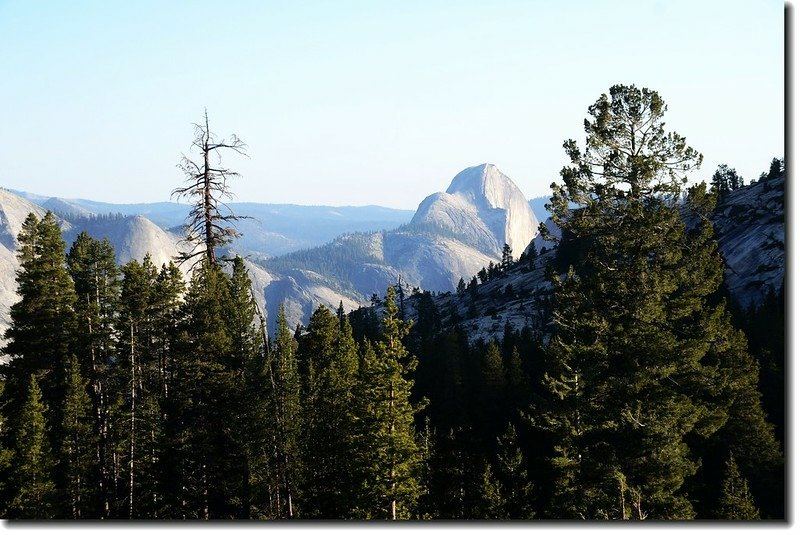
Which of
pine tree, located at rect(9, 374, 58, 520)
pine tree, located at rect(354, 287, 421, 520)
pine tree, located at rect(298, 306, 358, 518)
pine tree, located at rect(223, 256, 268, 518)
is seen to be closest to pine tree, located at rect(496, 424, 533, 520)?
pine tree, located at rect(298, 306, 358, 518)

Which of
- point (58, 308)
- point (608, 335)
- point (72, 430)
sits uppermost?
point (58, 308)

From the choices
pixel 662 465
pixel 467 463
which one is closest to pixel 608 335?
pixel 662 465

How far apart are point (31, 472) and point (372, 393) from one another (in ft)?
49.3

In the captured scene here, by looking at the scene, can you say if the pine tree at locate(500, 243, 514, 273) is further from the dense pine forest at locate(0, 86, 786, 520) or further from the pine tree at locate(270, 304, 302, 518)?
the pine tree at locate(270, 304, 302, 518)

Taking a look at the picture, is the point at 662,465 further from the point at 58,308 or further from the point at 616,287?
the point at 58,308

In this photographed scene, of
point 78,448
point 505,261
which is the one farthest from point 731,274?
point 78,448

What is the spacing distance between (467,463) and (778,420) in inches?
820

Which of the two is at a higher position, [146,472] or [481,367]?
[481,367]

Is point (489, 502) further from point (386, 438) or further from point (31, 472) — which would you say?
point (31, 472)

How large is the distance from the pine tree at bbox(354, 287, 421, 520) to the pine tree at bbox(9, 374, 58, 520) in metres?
13.8

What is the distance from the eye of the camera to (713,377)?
24.0 metres

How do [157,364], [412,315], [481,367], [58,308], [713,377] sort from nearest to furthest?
[713,377] → [58,308] → [157,364] → [481,367] → [412,315]

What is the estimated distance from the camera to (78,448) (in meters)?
37.4

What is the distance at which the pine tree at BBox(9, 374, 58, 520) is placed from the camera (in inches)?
1265
